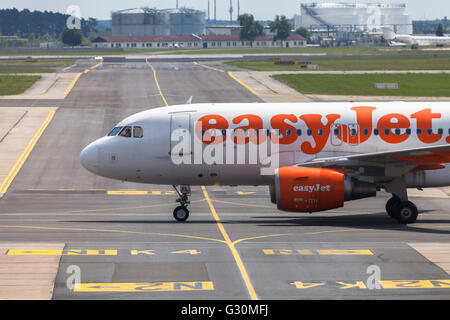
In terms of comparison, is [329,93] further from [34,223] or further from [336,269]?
[336,269]

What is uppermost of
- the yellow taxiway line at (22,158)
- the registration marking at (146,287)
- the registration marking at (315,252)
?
the registration marking at (146,287)

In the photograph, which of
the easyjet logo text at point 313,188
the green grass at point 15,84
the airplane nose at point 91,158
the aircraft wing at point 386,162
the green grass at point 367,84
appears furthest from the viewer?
the green grass at point 15,84

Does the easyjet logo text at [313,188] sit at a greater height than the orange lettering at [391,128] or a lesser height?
lesser

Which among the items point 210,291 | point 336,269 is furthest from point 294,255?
point 210,291

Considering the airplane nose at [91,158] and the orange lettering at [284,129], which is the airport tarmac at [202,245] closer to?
the airplane nose at [91,158]

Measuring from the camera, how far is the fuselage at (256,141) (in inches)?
1332

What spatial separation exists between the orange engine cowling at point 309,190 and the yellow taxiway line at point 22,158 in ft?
55.6

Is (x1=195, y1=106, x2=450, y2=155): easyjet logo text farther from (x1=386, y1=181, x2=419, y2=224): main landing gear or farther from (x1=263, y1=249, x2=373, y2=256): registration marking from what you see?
(x1=263, y1=249, x2=373, y2=256): registration marking

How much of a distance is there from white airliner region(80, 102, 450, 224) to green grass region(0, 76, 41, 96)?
188 ft

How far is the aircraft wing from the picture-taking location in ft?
106

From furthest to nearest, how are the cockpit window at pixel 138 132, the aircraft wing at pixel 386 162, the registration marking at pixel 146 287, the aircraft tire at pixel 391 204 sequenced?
the cockpit window at pixel 138 132
the aircraft tire at pixel 391 204
the aircraft wing at pixel 386 162
the registration marking at pixel 146 287

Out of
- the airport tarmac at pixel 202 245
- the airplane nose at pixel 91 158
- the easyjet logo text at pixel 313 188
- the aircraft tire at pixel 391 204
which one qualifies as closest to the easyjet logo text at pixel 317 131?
the aircraft tire at pixel 391 204

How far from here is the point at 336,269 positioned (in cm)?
2458
